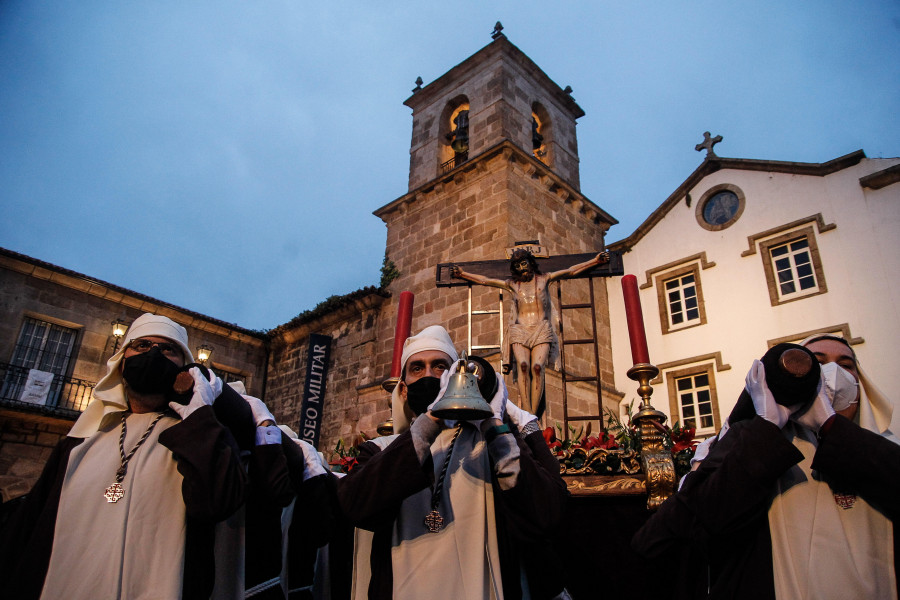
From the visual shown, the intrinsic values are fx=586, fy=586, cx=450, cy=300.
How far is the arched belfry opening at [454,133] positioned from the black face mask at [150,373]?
11904 mm

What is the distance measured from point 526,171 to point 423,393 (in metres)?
10.8

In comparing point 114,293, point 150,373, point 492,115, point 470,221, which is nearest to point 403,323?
point 150,373

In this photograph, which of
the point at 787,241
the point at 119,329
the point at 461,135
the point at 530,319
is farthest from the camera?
the point at 461,135

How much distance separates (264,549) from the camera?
8.65ft

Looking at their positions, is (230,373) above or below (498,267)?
above

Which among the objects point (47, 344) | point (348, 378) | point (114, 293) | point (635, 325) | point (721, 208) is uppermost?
point (721, 208)

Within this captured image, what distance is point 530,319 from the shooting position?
5422mm

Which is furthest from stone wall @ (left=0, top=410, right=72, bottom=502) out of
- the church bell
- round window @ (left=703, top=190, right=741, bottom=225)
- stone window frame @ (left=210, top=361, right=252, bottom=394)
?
round window @ (left=703, top=190, right=741, bottom=225)

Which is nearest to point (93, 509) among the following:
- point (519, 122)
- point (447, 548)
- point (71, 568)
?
point (71, 568)

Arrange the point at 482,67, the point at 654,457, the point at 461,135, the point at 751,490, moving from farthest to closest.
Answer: the point at 482,67
the point at 461,135
the point at 654,457
the point at 751,490

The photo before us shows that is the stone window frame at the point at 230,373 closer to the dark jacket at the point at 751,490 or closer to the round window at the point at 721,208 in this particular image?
the round window at the point at 721,208

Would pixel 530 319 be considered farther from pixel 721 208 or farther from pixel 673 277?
pixel 721 208

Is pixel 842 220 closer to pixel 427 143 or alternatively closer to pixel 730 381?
pixel 730 381

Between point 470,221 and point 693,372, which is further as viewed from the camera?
point 693,372
